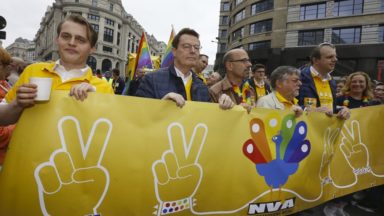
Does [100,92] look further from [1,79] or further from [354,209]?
[354,209]

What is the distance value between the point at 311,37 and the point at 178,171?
27.1m

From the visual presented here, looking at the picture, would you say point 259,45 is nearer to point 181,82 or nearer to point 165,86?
point 181,82

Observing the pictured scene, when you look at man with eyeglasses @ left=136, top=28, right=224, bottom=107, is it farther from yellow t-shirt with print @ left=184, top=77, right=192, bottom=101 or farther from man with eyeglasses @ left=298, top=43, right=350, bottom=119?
man with eyeglasses @ left=298, top=43, right=350, bottom=119

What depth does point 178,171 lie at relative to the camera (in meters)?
2.10

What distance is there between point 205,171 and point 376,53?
80.0 ft

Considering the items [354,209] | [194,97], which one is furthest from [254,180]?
[354,209]

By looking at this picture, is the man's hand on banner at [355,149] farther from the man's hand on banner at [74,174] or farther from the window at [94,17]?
the window at [94,17]

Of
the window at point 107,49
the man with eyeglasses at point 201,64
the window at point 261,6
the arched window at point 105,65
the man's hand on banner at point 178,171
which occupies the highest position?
the window at point 107,49

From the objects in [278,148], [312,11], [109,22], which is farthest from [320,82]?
[109,22]

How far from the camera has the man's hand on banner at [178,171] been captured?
203 centimetres

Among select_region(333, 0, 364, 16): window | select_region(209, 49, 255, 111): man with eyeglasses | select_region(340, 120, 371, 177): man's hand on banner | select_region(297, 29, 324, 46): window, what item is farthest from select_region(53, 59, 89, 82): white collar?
select_region(297, 29, 324, 46): window

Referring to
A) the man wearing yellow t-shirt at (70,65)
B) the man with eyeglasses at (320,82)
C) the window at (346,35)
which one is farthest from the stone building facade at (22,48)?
the man wearing yellow t-shirt at (70,65)

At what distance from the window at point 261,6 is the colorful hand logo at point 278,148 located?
98.5ft

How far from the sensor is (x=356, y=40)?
2339 cm
